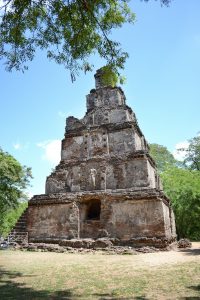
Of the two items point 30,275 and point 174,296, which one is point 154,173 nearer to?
point 30,275

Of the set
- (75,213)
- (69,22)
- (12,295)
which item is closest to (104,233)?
(75,213)

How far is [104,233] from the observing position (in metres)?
15.1

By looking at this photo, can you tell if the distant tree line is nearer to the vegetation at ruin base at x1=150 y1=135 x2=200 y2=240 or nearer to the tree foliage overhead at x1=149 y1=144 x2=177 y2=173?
the vegetation at ruin base at x1=150 y1=135 x2=200 y2=240

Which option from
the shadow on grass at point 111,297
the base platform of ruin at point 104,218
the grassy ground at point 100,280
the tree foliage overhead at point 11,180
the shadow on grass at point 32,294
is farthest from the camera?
the tree foliage overhead at point 11,180

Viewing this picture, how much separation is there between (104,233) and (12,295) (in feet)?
30.5

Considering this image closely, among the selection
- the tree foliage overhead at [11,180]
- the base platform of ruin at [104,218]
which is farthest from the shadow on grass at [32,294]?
the tree foliage overhead at [11,180]

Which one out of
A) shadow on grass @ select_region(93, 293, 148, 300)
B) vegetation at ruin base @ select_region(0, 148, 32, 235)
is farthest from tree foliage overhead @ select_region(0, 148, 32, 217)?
shadow on grass @ select_region(93, 293, 148, 300)

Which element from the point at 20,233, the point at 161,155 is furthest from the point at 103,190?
the point at 161,155

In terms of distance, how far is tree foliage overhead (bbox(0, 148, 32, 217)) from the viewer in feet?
68.5

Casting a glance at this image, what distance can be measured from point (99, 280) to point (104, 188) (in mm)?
9606

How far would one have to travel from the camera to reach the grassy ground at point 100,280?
240 inches

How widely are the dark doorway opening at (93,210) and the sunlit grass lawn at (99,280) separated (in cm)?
642

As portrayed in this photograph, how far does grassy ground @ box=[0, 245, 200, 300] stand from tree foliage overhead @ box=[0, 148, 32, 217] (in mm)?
11151

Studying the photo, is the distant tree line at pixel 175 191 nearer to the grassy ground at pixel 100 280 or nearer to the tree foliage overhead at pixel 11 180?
the tree foliage overhead at pixel 11 180
